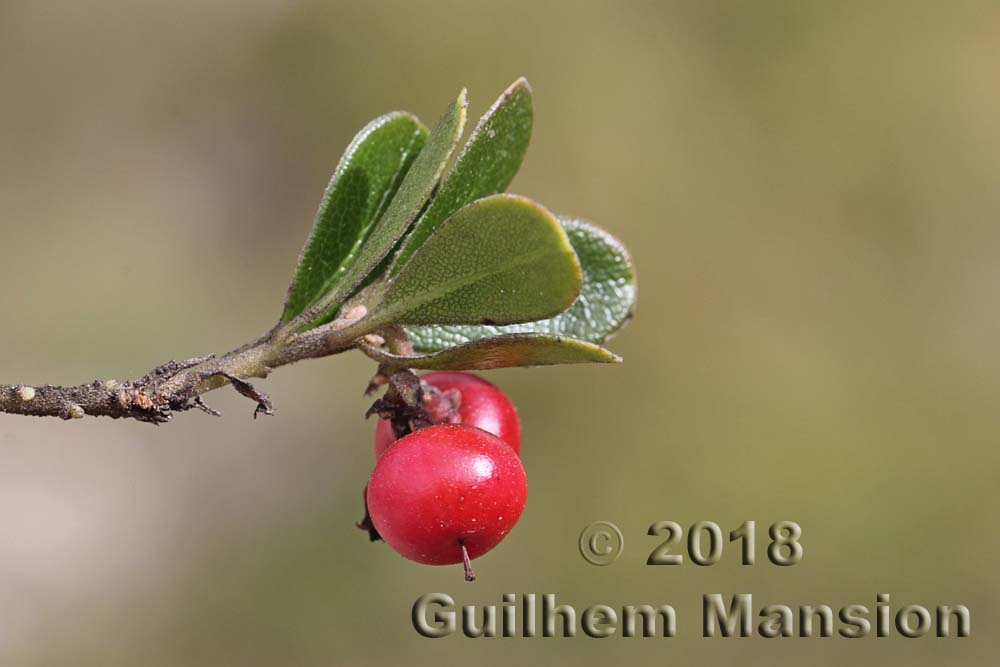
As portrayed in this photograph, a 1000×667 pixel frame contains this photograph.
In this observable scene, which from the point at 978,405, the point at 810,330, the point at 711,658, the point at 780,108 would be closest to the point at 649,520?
the point at 711,658

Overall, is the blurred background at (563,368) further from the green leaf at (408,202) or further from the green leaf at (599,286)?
the green leaf at (408,202)

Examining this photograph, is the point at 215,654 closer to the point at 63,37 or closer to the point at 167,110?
the point at 167,110

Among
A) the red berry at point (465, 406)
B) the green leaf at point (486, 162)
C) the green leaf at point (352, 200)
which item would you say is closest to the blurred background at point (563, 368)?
the red berry at point (465, 406)

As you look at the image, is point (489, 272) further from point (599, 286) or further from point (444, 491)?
point (599, 286)

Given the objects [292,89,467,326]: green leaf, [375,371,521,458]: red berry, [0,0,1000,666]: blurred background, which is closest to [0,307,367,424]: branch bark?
[292,89,467,326]: green leaf

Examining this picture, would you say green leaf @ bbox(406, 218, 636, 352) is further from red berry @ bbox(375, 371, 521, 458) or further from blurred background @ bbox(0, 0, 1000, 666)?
blurred background @ bbox(0, 0, 1000, 666)
